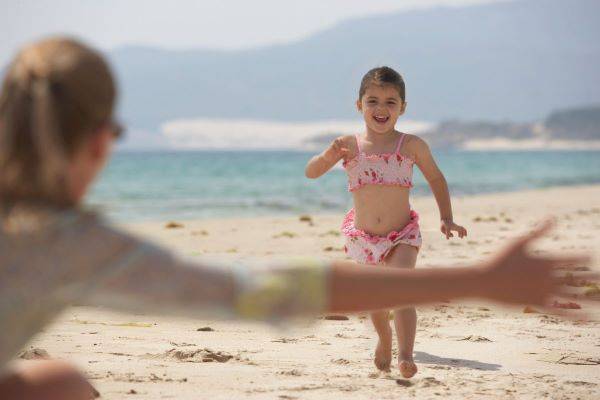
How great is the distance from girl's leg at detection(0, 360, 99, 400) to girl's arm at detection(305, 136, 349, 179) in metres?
2.39

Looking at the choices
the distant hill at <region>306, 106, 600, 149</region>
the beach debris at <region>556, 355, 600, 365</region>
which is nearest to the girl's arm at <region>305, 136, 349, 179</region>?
the beach debris at <region>556, 355, 600, 365</region>

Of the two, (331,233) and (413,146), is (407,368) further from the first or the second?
(331,233)

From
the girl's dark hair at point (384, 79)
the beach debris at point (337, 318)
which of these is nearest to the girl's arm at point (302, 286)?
the girl's dark hair at point (384, 79)

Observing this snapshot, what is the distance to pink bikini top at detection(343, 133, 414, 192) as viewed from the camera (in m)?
4.61

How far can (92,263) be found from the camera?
152cm

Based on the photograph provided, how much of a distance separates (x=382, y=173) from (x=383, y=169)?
0.08ft

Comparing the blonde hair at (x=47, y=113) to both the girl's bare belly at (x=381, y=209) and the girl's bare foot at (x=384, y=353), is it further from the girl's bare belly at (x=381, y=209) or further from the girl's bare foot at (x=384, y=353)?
the girl's bare belly at (x=381, y=209)

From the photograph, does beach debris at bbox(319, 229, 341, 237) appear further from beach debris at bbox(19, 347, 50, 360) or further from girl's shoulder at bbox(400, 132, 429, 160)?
beach debris at bbox(19, 347, 50, 360)

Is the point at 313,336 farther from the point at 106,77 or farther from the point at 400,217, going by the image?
the point at 106,77

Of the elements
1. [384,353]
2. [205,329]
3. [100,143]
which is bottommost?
[205,329]

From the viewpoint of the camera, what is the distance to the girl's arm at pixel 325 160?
14.7 ft

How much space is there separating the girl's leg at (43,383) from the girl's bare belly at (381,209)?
2.51m

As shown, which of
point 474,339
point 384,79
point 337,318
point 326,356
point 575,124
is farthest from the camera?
point 575,124

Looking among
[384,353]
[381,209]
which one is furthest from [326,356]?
[381,209]
